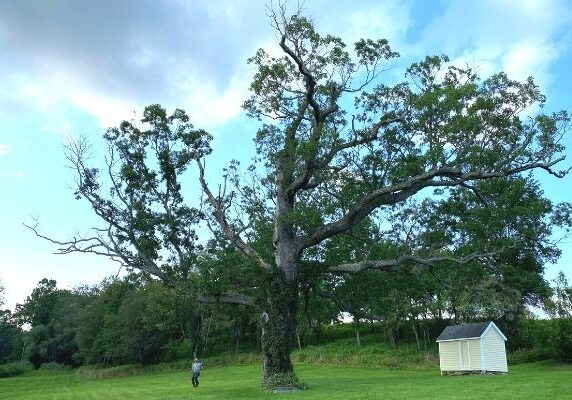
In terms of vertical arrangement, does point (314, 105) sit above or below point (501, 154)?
above

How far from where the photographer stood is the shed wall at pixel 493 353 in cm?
3325

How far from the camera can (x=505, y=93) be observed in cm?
2142

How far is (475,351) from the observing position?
3362 cm

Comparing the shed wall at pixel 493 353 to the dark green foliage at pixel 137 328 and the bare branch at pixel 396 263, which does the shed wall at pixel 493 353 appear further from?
the dark green foliage at pixel 137 328

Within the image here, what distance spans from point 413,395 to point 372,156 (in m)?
10.5

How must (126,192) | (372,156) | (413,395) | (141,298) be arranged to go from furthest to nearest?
(141,298) → (126,192) → (372,156) → (413,395)

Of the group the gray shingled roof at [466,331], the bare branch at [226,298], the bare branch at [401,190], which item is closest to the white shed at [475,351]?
the gray shingled roof at [466,331]

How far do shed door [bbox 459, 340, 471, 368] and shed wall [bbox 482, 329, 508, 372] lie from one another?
1.15 metres

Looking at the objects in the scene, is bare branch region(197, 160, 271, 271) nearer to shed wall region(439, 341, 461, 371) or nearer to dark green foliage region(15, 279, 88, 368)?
shed wall region(439, 341, 461, 371)

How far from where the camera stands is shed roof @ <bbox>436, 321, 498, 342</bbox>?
111 feet

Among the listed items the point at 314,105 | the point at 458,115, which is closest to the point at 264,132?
the point at 314,105

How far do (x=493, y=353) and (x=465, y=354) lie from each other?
1632mm

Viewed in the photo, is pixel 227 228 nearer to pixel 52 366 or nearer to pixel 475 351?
pixel 475 351

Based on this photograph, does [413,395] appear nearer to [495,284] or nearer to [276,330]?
[276,330]
